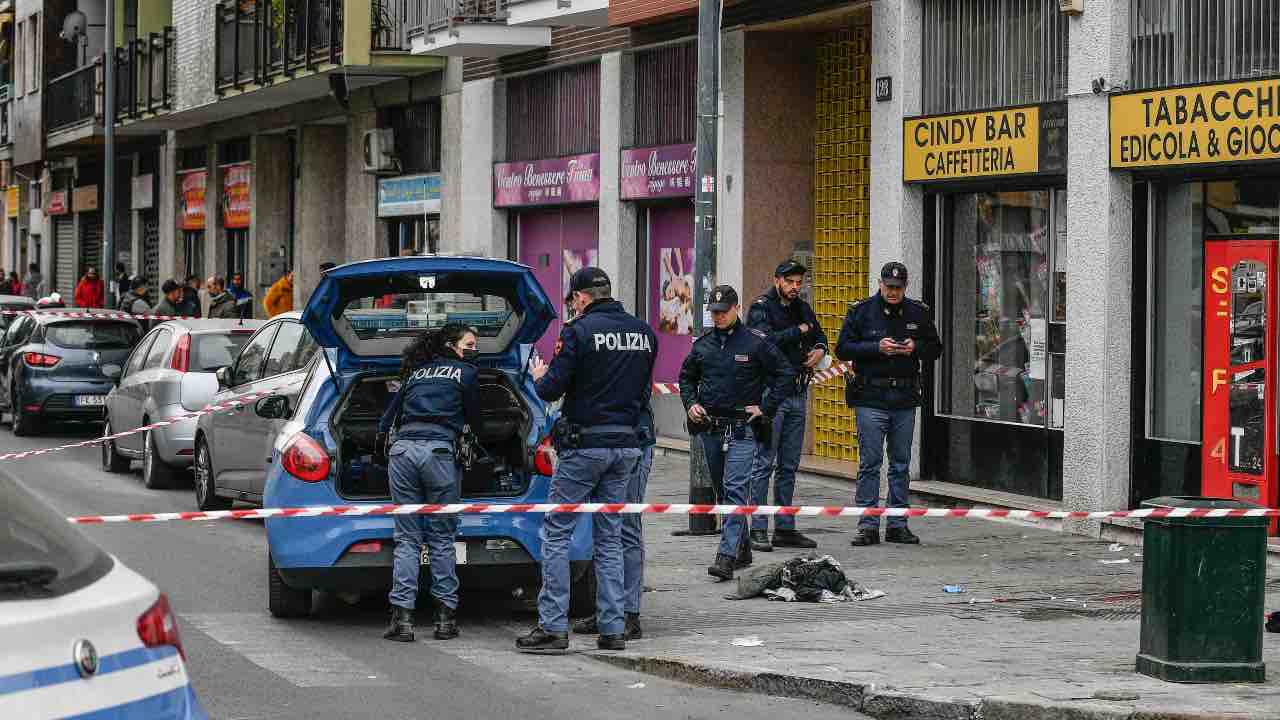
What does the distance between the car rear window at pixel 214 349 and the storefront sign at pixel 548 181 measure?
5.92 metres

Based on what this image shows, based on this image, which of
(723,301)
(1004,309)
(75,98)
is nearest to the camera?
(723,301)

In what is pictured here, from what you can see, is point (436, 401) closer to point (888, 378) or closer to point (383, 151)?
point (888, 378)

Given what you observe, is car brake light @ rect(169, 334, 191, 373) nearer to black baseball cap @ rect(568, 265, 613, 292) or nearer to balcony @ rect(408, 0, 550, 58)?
balcony @ rect(408, 0, 550, 58)

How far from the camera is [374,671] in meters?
9.20

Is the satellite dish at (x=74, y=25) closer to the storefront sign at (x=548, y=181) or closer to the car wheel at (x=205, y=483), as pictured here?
the storefront sign at (x=548, y=181)

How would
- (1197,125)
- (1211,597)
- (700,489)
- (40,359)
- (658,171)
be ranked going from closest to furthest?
(1211,597)
(1197,125)
(700,489)
(658,171)
(40,359)

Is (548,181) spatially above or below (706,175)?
above

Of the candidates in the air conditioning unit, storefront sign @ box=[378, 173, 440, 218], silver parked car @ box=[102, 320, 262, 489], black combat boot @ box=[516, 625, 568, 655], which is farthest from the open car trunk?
the air conditioning unit

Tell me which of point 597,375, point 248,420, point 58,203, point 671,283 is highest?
point 58,203

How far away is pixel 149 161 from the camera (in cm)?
4272

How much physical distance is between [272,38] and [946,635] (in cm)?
2178

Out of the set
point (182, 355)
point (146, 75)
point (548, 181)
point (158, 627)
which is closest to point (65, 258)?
point (146, 75)

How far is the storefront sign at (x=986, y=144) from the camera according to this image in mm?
14812

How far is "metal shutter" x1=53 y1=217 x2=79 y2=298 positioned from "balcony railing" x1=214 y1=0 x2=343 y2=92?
20.3 metres
